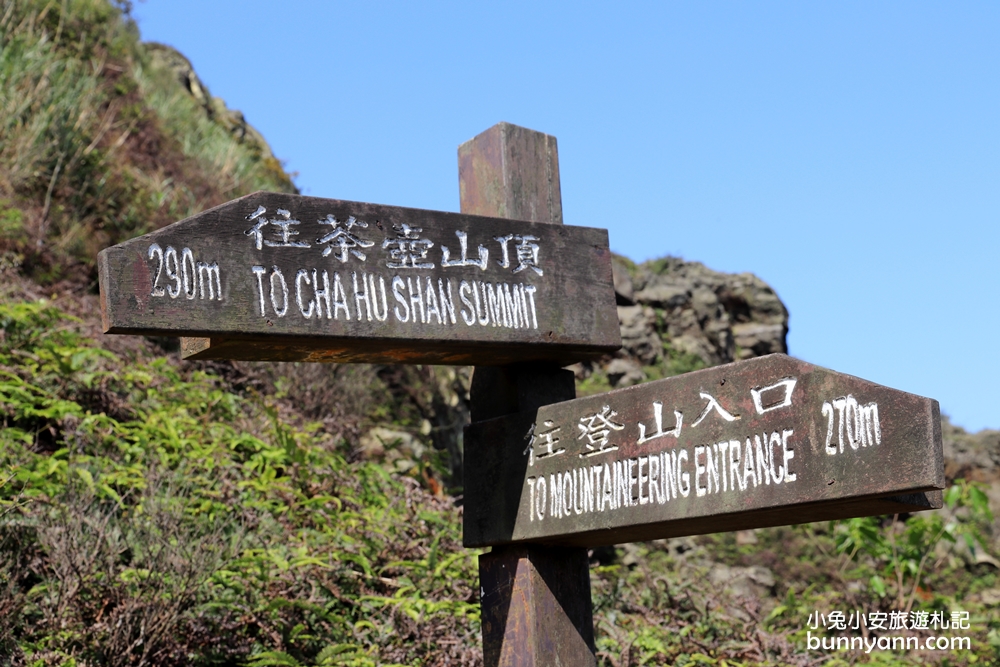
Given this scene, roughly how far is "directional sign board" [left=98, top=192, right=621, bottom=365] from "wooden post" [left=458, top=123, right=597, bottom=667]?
6.6 inches

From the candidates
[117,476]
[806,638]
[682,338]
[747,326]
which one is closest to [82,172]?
[117,476]

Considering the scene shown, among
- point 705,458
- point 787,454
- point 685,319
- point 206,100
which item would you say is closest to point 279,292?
point 705,458

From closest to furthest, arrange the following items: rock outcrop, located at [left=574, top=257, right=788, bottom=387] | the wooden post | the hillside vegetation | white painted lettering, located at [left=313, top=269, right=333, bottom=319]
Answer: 1. white painted lettering, located at [left=313, top=269, right=333, bottom=319]
2. the wooden post
3. the hillside vegetation
4. rock outcrop, located at [left=574, top=257, right=788, bottom=387]

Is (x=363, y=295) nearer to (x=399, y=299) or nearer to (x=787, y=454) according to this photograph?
(x=399, y=299)

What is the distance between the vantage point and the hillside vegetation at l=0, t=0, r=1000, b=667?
14.4 feet

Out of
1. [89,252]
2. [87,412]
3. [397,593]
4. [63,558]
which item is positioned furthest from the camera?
[89,252]

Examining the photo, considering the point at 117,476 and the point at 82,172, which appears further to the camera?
the point at 82,172

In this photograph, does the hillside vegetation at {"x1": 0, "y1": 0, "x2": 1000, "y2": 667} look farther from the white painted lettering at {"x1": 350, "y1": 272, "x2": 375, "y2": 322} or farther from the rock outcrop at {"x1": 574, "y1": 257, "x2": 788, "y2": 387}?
the rock outcrop at {"x1": 574, "y1": 257, "x2": 788, "y2": 387}

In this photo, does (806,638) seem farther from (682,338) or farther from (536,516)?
(682,338)

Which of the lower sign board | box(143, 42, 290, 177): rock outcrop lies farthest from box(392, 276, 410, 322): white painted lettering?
box(143, 42, 290, 177): rock outcrop

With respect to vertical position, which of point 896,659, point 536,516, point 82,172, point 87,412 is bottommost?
point 896,659

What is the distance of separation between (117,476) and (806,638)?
4.03 metres

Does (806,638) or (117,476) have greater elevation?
(117,476)

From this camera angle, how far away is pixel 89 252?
848 cm
